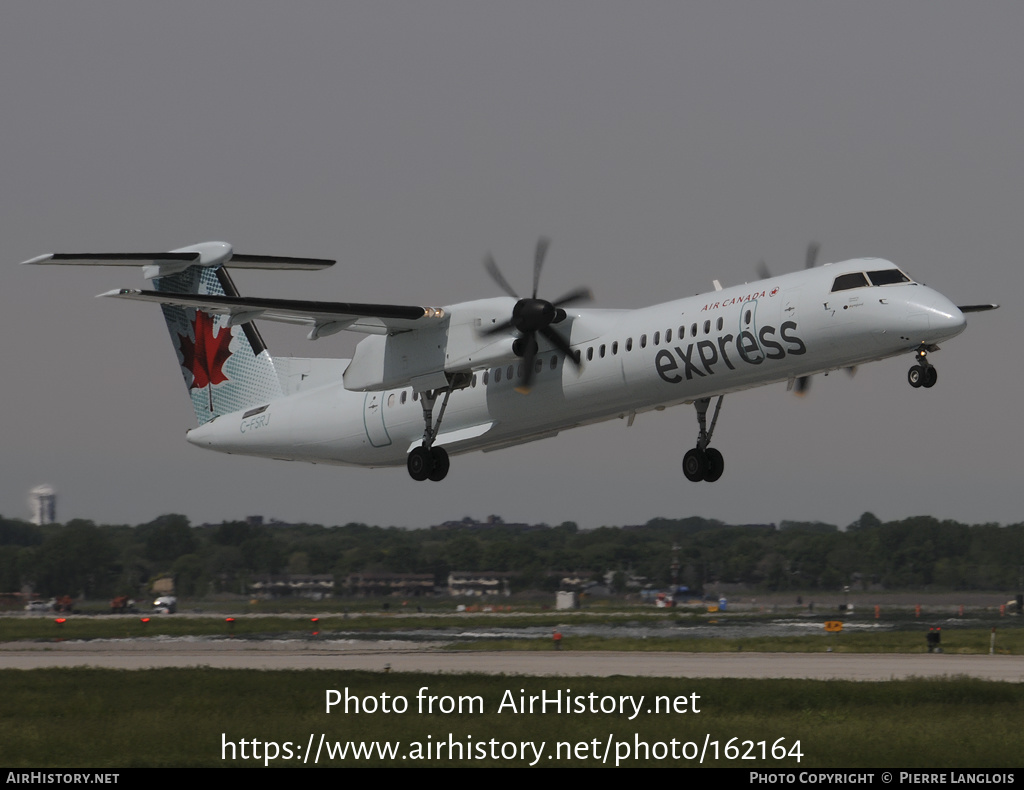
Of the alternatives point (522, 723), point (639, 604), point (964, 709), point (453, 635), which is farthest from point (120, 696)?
point (639, 604)

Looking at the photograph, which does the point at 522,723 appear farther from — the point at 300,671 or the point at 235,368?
the point at 235,368

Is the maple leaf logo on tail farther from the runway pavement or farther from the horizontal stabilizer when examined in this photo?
the runway pavement

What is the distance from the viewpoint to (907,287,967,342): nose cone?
23.5 metres

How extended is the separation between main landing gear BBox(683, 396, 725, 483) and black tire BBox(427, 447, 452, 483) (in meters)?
5.56

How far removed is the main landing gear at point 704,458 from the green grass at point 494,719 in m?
4.73

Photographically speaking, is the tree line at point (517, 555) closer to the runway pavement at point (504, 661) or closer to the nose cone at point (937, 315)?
the runway pavement at point (504, 661)

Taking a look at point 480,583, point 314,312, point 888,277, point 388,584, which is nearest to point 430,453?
point 314,312

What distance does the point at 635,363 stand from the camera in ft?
90.5

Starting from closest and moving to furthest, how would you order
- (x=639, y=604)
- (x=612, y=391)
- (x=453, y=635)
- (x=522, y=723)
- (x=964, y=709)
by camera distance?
(x=522, y=723) < (x=964, y=709) < (x=612, y=391) < (x=453, y=635) < (x=639, y=604)

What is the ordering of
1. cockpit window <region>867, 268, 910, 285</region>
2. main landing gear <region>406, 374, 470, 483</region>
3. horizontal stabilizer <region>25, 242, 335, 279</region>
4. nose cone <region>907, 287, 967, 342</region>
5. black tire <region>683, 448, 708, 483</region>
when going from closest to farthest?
nose cone <region>907, 287, 967, 342</region>, cockpit window <region>867, 268, 910, 285</region>, black tire <region>683, 448, 708, 483</region>, main landing gear <region>406, 374, 470, 483</region>, horizontal stabilizer <region>25, 242, 335, 279</region>

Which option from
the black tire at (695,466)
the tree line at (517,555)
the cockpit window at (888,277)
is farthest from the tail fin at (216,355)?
the tree line at (517,555)

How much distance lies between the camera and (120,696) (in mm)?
26109

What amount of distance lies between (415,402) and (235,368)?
720cm

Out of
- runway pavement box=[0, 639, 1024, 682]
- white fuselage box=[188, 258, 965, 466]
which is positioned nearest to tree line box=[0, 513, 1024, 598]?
runway pavement box=[0, 639, 1024, 682]
